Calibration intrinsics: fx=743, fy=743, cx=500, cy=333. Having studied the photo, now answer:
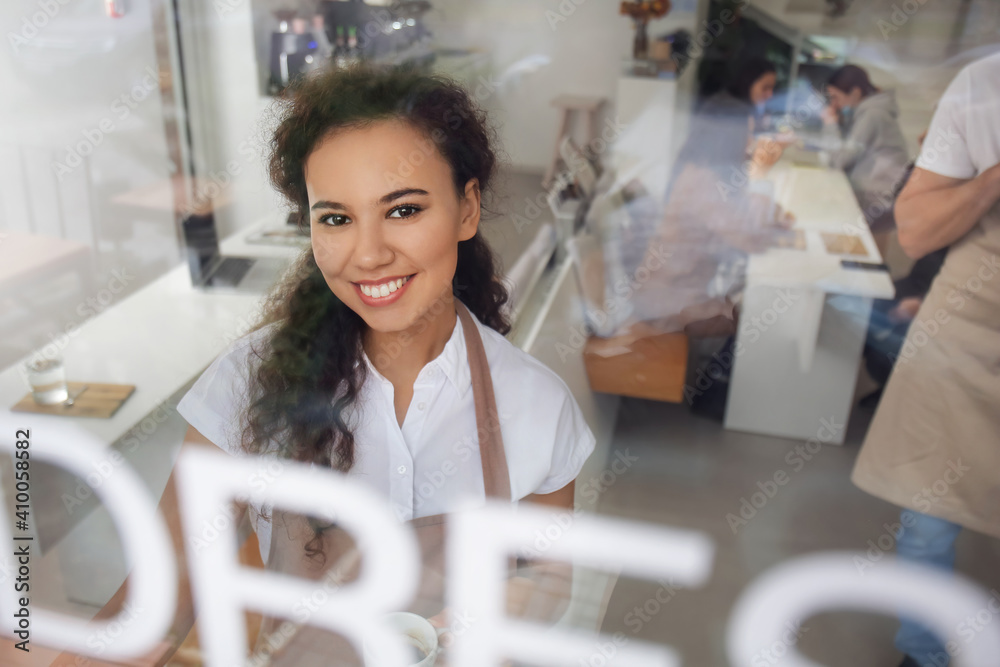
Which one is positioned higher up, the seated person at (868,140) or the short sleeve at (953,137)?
the short sleeve at (953,137)

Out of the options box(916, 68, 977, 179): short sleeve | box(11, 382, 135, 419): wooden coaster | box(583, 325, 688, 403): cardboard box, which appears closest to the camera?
box(916, 68, 977, 179): short sleeve

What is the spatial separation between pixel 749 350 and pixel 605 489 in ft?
2.67

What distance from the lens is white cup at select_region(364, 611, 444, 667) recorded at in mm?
645

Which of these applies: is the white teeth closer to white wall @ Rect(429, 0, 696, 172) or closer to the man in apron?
the man in apron

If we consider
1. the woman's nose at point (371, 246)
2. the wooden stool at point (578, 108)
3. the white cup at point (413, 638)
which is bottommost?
the white cup at point (413, 638)

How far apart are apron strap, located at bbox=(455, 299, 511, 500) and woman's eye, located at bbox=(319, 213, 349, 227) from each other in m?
0.16

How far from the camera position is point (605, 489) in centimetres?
113

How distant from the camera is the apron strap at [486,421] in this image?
28.3 inches

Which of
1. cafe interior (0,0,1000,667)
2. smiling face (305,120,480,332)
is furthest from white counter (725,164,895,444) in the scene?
smiling face (305,120,480,332)

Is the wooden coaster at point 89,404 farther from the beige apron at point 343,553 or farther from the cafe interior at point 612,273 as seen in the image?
the beige apron at point 343,553

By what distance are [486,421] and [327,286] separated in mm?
201

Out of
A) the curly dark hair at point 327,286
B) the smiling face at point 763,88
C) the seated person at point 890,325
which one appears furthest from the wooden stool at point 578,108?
the curly dark hair at point 327,286

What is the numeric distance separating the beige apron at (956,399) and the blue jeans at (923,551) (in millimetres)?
16

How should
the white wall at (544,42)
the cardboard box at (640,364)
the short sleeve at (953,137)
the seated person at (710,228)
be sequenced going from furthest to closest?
the white wall at (544,42), the seated person at (710,228), the cardboard box at (640,364), the short sleeve at (953,137)
